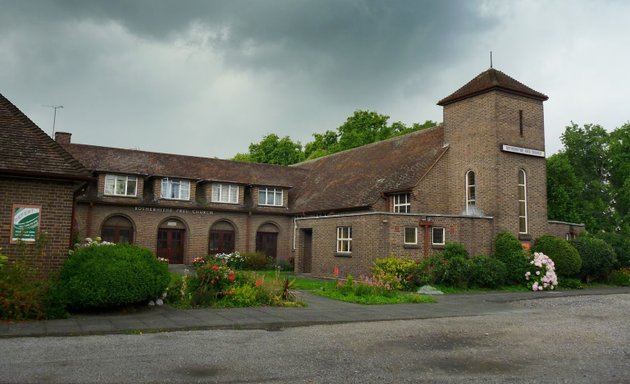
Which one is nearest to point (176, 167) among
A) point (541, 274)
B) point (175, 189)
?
point (175, 189)

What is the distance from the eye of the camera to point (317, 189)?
34625 mm

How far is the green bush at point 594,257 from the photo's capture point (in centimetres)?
2406

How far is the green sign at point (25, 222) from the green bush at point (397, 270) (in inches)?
466

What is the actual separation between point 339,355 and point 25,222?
8.97 meters

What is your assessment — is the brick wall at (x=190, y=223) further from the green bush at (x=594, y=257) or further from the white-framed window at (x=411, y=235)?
the green bush at (x=594, y=257)

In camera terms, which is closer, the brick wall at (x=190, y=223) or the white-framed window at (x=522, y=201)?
the white-framed window at (x=522, y=201)

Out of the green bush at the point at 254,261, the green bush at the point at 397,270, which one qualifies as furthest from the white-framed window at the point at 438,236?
the green bush at the point at 254,261

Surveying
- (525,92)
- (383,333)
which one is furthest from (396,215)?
(383,333)

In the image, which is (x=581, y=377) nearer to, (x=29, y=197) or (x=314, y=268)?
(x=29, y=197)

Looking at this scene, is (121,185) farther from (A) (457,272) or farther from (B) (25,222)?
(A) (457,272)

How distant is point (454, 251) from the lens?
71.7ft

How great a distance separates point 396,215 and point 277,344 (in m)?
13.8

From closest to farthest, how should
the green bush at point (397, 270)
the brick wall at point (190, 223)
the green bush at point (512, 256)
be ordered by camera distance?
the green bush at point (397, 270) < the green bush at point (512, 256) < the brick wall at point (190, 223)

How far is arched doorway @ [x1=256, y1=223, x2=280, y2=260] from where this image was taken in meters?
34.4
